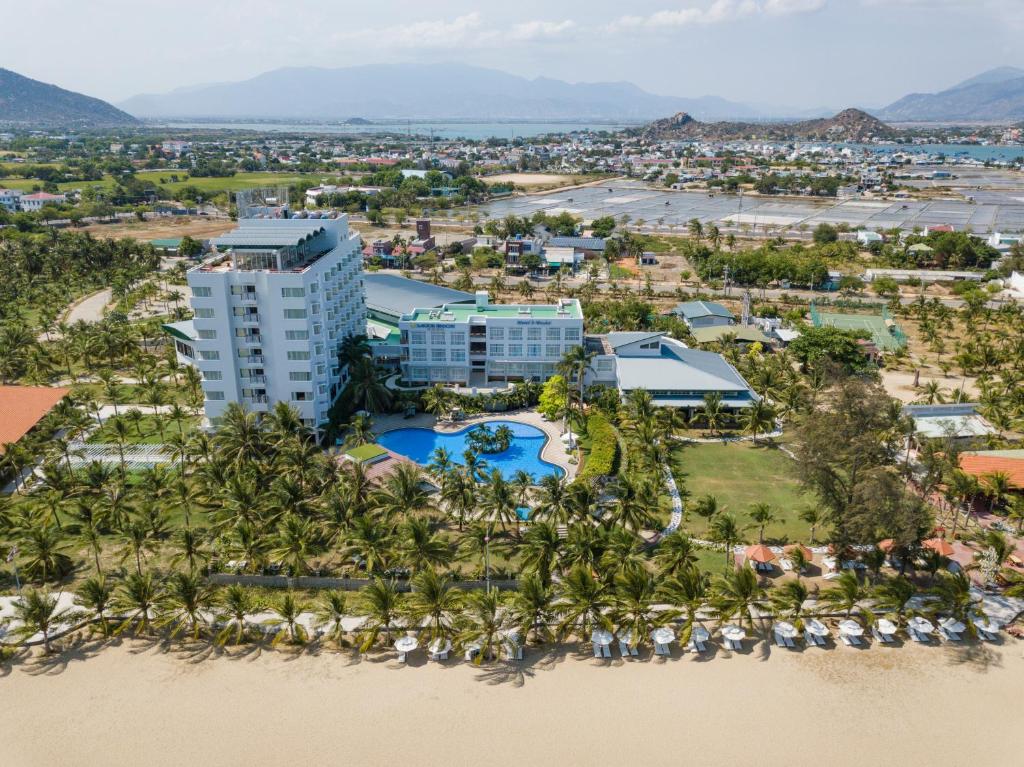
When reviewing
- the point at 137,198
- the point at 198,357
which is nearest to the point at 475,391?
the point at 198,357

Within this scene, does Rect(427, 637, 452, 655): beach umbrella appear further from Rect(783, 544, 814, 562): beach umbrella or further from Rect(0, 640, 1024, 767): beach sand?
Rect(783, 544, 814, 562): beach umbrella

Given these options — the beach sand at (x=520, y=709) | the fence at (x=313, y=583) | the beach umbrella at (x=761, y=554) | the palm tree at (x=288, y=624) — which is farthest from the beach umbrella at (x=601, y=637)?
the palm tree at (x=288, y=624)

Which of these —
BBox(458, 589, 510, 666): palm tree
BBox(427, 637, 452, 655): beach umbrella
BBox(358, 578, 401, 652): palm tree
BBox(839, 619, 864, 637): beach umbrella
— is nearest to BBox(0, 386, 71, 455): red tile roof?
BBox(358, 578, 401, 652): palm tree

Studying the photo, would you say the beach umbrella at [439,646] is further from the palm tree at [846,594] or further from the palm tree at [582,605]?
the palm tree at [846,594]

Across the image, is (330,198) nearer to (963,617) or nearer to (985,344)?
(985,344)

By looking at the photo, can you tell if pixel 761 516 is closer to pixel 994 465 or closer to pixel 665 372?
pixel 994 465

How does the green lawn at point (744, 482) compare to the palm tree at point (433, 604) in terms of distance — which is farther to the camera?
the green lawn at point (744, 482)

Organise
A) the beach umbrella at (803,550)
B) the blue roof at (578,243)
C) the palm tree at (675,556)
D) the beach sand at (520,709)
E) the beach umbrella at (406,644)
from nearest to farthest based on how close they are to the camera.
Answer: the beach sand at (520,709)
the beach umbrella at (406,644)
the palm tree at (675,556)
the beach umbrella at (803,550)
the blue roof at (578,243)
